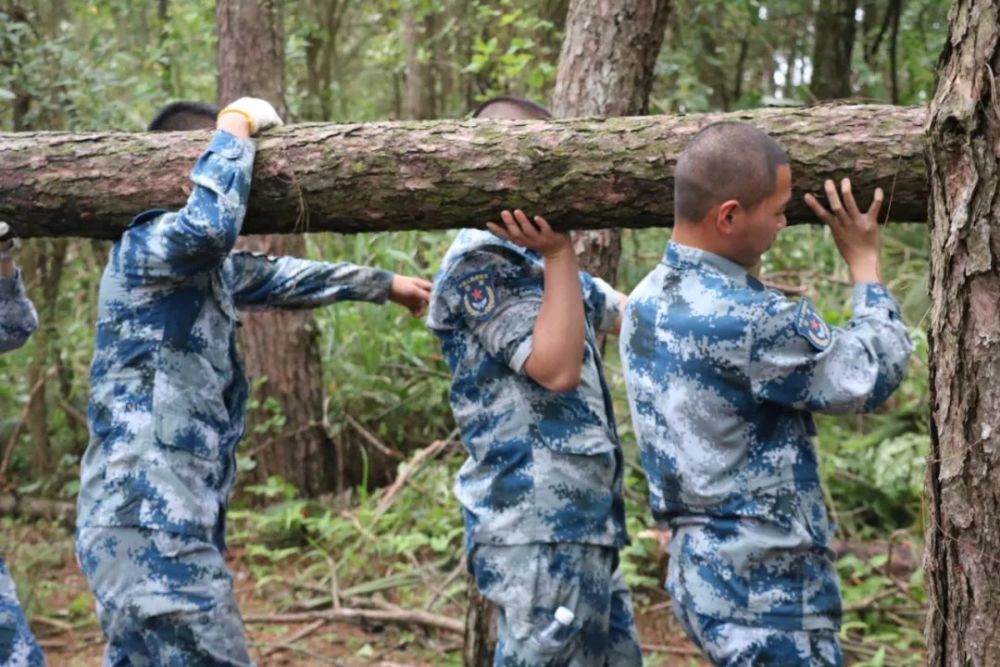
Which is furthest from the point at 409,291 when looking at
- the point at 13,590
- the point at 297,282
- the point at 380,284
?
the point at 13,590

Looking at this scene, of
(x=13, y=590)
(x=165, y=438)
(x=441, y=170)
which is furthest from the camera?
(x=13, y=590)

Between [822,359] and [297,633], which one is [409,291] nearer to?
[822,359]

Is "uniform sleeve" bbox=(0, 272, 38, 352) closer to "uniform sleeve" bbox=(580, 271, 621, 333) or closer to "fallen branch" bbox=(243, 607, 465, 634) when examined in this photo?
"uniform sleeve" bbox=(580, 271, 621, 333)

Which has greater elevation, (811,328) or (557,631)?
(811,328)

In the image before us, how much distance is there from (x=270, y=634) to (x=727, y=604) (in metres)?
3.11

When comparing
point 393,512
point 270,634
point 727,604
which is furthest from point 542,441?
point 393,512

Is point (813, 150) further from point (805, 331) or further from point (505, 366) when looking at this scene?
point (505, 366)

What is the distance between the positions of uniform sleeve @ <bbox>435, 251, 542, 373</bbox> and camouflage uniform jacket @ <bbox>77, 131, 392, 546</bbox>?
2.09 ft

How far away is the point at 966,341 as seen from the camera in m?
2.29

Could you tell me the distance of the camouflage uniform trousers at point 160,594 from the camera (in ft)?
10.3

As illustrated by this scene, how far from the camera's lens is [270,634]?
521cm

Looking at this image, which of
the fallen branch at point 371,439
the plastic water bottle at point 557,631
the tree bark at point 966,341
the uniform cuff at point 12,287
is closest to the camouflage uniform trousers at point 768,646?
the tree bark at point 966,341

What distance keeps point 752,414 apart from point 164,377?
1.68 meters

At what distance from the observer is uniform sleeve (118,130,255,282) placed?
9.85ft
